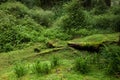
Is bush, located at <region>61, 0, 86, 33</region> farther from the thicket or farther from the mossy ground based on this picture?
the mossy ground

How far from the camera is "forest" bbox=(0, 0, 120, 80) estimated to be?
7.48m

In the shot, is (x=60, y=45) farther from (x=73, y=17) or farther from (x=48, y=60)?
(x=73, y=17)

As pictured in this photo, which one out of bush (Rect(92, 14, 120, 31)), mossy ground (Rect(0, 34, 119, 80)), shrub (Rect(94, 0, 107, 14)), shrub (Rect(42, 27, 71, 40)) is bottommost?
mossy ground (Rect(0, 34, 119, 80))

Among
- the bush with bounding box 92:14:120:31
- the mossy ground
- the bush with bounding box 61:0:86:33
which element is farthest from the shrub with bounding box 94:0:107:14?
the mossy ground

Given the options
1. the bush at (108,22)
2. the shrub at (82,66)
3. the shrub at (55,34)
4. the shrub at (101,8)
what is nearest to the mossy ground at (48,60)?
the shrub at (82,66)

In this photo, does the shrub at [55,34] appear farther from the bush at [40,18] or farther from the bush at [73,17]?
the bush at [40,18]

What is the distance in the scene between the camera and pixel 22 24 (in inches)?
581

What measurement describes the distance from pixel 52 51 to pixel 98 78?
11.8 feet

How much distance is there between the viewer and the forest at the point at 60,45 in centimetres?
748

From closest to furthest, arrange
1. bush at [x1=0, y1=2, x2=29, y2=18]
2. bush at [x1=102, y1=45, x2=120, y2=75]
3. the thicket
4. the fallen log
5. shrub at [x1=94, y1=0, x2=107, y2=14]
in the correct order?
bush at [x1=102, y1=45, x2=120, y2=75], the fallen log, the thicket, bush at [x1=0, y1=2, x2=29, y2=18], shrub at [x1=94, y1=0, x2=107, y2=14]

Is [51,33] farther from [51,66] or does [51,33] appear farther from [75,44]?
[51,66]

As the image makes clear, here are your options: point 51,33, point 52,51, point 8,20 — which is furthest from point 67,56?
point 8,20

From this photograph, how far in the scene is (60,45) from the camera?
1112cm

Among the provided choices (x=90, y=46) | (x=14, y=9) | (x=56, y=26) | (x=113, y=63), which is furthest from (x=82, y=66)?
(x=14, y=9)
